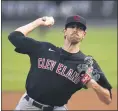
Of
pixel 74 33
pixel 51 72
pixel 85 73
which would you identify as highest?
pixel 74 33

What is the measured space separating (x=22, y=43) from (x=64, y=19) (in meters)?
10.3

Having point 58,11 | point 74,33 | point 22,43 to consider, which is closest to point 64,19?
point 58,11

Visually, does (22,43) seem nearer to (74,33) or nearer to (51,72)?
(51,72)

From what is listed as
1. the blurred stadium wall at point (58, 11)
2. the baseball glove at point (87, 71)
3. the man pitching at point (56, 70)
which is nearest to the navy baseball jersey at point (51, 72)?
the man pitching at point (56, 70)

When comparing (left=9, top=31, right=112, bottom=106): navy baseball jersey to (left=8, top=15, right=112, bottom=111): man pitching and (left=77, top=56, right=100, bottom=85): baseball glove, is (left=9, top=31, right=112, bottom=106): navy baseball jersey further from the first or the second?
(left=77, top=56, right=100, bottom=85): baseball glove

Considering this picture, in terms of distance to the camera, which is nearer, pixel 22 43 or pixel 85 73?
pixel 85 73

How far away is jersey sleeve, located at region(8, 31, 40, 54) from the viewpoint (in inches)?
133

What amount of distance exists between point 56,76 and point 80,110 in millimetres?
5087

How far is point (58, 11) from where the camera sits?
537 inches

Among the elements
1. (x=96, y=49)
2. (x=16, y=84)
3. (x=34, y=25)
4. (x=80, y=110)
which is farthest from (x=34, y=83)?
(x=96, y=49)

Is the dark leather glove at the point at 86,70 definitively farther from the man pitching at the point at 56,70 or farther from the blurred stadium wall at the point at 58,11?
the blurred stadium wall at the point at 58,11

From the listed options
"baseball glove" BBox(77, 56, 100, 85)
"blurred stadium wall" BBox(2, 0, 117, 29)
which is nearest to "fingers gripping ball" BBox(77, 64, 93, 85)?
"baseball glove" BBox(77, 56, 100, 85)

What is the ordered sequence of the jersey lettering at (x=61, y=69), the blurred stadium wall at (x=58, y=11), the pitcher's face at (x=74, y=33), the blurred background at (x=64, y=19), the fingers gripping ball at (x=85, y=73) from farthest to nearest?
the blurred stadium wall at (x=58, y=11) → the blurred background at (x=64, y=19) → the jersey lettering at (x=61, y=69) → the pitcher's face at (x=74, y=33) → the fingers gripping ball at (x=85, y=73)

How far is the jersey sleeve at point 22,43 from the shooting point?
3370mm
